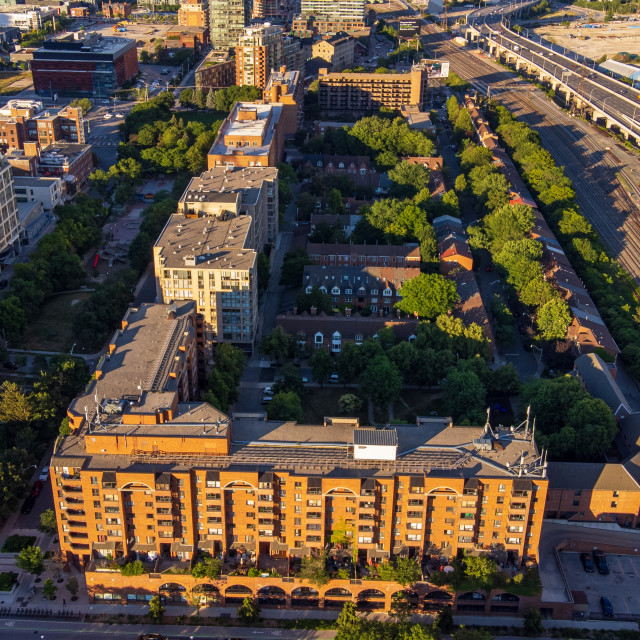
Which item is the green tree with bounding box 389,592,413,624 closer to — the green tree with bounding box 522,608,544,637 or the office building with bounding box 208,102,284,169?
the green tree with bounding box 522,608,544,637

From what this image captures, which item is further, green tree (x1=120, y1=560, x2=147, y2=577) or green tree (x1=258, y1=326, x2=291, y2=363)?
green tree (x1=258, y1=326, x2=291, y2=363)

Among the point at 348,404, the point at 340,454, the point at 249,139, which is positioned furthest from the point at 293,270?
the point at 340,454

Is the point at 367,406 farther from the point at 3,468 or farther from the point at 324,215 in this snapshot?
the point at 324,215

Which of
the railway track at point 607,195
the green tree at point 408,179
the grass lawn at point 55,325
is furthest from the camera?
the green tree at point 408,179

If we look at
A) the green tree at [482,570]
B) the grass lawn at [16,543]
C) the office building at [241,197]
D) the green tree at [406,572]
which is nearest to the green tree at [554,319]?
the office building at [241,197]

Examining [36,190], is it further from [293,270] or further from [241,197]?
[293,270]

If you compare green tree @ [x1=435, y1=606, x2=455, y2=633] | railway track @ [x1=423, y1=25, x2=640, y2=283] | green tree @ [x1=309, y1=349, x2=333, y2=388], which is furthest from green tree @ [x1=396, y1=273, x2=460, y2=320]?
green tree @ [x1=435, y1=606, x2=455, y2=633]

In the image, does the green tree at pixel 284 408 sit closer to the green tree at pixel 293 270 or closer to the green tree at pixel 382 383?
the green tree at pixel 382 383
